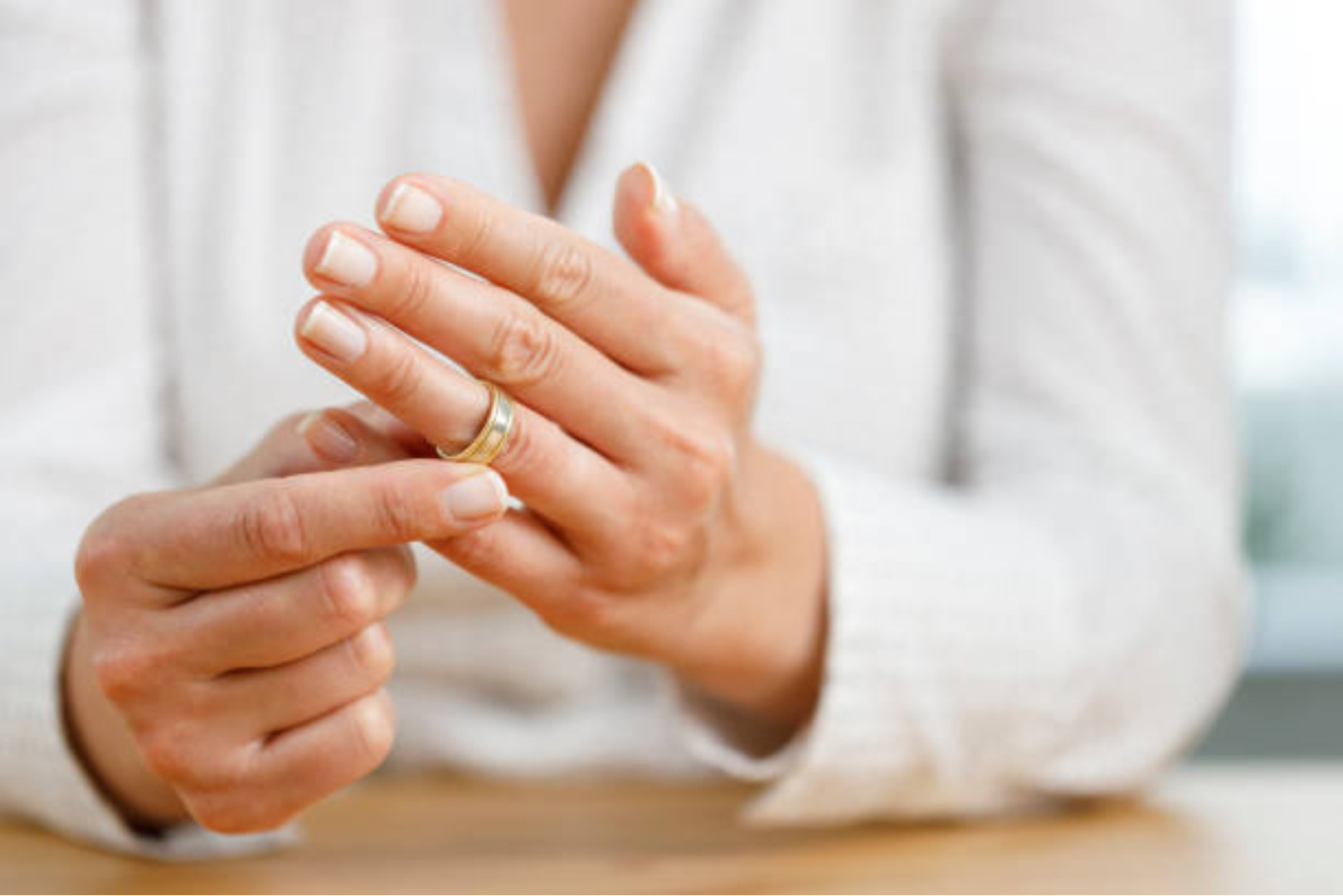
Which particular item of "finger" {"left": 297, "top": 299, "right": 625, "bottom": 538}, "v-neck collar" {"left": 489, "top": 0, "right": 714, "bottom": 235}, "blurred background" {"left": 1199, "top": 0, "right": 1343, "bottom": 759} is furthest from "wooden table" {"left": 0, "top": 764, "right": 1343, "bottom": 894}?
"blurred background" {"left": 1199, "top": 0, "right": 1343, "bottom": 759}

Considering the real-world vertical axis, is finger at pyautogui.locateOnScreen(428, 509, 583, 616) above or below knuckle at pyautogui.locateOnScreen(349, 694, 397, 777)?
above

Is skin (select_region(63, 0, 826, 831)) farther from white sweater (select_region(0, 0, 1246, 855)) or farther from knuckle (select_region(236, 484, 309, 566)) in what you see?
white sweater (select_region(0, 0, 1246, 855))

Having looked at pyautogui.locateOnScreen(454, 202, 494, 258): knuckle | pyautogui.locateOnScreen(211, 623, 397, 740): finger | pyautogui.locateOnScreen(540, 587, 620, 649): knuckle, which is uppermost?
pyautogui.locateOnScreen(454, 202, 494, 258): knuckle

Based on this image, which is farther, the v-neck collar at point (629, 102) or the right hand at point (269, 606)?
the v-neck collar at point (629, 102)

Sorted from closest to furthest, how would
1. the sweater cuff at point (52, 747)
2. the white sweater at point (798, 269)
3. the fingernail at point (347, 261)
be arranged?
the fingernail at point (347, 261) → the sweater cuff at point (52, 747) → the white sweater at point (798, 269)

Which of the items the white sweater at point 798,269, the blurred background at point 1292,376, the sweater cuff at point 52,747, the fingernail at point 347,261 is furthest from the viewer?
the blurred background at point 1292,376

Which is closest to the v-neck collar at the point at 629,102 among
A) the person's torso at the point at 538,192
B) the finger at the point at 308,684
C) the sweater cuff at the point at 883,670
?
the person's torso at the point at 538,192

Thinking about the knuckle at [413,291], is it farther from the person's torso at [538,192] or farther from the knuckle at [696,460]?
the person's torso at [538,192]

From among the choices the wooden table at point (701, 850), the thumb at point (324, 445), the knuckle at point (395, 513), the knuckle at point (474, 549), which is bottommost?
the wooden table at point (701, 850)
